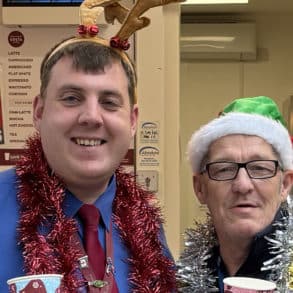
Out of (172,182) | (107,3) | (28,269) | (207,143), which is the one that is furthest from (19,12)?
(28,269)

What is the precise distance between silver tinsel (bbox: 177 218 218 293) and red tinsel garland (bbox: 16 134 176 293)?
0.11ft

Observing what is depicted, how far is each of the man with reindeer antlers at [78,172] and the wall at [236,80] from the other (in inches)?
148

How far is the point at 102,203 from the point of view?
4.86 ft

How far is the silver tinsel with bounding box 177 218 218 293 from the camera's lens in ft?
4.92

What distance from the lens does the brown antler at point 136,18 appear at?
1.43 meters

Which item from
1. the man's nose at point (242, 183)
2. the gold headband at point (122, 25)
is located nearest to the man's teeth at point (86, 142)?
the gold headband at point (122, 25)

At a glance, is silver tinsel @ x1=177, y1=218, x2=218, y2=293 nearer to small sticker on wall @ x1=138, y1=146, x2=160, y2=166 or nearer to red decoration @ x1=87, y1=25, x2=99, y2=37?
red decoration @ x1=87, y1=25, x2=99, y2=37

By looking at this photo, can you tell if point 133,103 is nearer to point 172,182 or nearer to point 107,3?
point 107,3

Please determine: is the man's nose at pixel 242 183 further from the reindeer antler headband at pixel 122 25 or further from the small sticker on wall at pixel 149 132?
the small sticker on wall at pixel 149 132

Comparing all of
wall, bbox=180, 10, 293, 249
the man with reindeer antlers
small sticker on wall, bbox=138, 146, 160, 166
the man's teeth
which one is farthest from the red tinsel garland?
wall, bbox=180, 10, 293, 249

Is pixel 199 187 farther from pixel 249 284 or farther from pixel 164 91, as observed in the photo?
pixel 164 91

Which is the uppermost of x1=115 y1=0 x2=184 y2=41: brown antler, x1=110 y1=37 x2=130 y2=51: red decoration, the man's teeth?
x1=115 y1=0 x2=184 y2=41: brown antler

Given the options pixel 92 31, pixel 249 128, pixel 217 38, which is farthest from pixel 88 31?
pixel 217 38

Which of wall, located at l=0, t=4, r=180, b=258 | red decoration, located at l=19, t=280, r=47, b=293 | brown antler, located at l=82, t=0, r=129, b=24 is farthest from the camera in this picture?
wall, located at l=0, t=4, r=180, b=258
